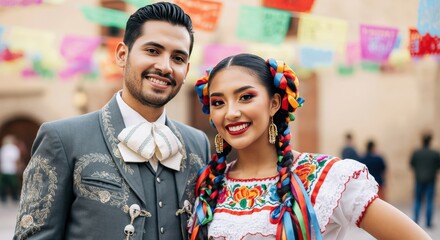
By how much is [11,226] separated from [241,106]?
9016 millimetres

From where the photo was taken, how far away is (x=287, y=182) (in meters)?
3.02

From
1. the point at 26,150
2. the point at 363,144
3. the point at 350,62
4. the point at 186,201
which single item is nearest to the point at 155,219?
the point at 186,201

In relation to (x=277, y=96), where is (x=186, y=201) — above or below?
below

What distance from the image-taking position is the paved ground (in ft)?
27.0

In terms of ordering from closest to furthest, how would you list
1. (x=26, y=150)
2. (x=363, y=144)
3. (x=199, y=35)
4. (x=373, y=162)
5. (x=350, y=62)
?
1. (x=373, y=162)
2. (x=350, y=62)
3. (x=363, y=144)
4. (x=199, y=35)
5. (x=26, y=150)

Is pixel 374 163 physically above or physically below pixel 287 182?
below

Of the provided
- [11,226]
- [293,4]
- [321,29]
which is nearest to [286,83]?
[293,4]

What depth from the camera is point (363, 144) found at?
14.2m

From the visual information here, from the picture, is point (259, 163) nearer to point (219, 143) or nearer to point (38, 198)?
point (219, 143)

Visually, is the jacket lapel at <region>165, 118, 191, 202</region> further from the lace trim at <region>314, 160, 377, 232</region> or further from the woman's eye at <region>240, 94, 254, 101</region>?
the lace trim at <region>314, 160, 377, 232</region>

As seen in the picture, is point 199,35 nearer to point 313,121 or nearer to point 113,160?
point 313,121

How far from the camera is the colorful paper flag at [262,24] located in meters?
7.80

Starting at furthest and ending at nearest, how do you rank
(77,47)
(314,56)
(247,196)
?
1. (77,47)
2. (314,56)
3. (247,196)

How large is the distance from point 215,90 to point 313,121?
466 inches
